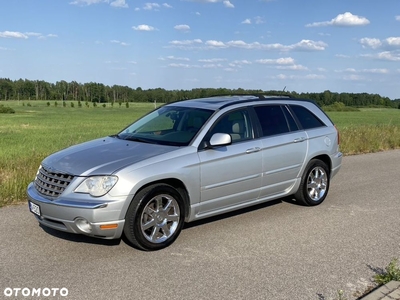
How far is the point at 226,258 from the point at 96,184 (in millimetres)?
1556

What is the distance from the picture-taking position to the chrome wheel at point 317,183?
23.2 ft

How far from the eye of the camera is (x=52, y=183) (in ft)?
16.2

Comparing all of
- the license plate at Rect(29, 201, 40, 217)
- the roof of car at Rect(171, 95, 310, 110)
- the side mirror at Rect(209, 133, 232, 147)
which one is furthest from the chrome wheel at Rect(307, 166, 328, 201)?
the license plate at Rect(29, 201, 40, 217)

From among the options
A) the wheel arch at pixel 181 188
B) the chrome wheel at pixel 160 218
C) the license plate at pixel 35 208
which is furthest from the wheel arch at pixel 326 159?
the license plate at pixel 35 208

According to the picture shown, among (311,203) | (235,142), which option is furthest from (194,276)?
(311,203)

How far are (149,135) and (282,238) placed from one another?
7.05ft

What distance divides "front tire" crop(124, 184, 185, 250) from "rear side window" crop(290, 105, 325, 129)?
8.95ft

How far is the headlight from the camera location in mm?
4668

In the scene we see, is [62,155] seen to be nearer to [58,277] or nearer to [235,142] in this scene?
[58,277]

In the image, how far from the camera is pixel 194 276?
4.27 meters

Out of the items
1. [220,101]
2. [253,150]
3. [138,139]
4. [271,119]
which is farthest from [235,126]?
[138,139]

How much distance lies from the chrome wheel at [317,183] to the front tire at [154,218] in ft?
8.70

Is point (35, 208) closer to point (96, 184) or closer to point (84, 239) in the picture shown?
point (84, 239)

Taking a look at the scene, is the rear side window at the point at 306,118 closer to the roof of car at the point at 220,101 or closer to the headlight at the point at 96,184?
the roof of car at the point at 220,101
